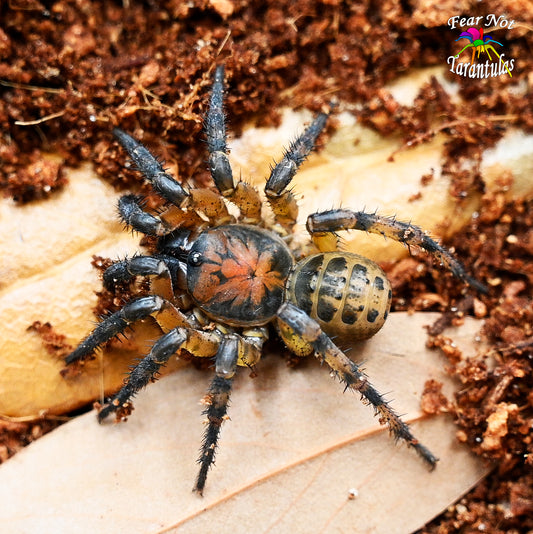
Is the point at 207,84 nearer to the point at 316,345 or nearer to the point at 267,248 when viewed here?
the point at 267,248

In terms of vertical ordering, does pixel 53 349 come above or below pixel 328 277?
below

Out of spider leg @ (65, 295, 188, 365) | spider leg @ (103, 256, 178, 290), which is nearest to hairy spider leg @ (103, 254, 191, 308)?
spider leg @ (103, 256, 178, 290)

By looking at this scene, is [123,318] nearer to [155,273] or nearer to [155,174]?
[155,273]

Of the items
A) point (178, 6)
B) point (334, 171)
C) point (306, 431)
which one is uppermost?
point (178, 6)

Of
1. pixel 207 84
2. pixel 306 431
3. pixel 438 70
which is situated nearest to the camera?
pixel 306 431

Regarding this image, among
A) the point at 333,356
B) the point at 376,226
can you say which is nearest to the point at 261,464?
the point at 333,356

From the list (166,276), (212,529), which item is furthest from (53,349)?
(212,529)

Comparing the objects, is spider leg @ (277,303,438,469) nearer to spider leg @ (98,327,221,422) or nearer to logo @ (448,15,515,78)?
spider leg @ (98,327,221,422)
